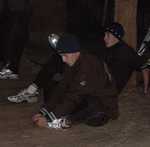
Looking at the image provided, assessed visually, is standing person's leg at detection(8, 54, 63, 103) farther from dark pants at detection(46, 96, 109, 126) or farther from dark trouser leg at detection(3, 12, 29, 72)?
dark trouser leg at detection(3, 12, 29, 72)

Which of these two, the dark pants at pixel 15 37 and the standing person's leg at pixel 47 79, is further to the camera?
the dark pants at pixel 15 37

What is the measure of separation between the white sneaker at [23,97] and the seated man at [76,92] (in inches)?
22.2

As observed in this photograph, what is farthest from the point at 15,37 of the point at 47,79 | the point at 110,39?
the point at 110,39

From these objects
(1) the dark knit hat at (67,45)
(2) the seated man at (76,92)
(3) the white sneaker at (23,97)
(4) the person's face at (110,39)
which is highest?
(1) the dark knit hat at (67,45)

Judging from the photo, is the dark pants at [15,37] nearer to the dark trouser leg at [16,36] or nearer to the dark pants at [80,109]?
the dark trouser leg at [16,36]

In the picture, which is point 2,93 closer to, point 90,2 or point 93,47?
point 93,47

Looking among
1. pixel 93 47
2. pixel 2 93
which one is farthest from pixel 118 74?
pixel 2 93

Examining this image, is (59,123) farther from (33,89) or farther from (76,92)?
(33,89)

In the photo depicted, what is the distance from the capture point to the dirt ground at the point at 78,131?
4363mm

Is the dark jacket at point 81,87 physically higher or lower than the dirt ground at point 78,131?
higher

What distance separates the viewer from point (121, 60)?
5.19m

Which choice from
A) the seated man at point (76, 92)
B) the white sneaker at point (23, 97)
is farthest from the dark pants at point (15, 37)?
the seated man at point (76, 92)

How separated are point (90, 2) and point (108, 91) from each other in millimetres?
3683

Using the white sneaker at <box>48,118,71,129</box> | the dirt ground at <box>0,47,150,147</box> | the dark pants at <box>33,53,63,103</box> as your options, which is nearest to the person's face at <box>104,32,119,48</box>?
the dark pants at <box>33,53,63,103</box>
